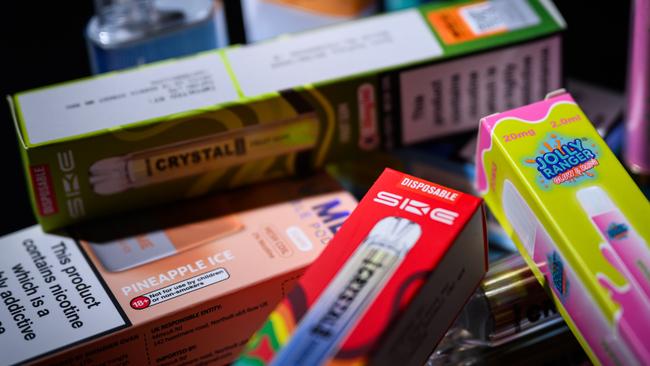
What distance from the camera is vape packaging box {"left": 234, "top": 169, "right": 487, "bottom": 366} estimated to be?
464 millimetres

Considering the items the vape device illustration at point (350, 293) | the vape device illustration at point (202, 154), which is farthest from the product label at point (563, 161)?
the vape device illustration at point (202, 154)

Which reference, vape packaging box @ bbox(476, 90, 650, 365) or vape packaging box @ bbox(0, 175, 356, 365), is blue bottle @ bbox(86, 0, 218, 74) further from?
vape packaging box @ bbox(476, 90, 650, 365)

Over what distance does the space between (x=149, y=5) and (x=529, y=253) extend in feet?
1.50

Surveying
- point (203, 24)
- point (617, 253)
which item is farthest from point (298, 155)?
point (617, 253)

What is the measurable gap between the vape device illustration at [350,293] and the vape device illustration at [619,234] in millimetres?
117

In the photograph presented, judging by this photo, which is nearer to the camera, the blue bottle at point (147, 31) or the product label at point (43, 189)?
the product label at point (43, 189)

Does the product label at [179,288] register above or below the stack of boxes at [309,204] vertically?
below

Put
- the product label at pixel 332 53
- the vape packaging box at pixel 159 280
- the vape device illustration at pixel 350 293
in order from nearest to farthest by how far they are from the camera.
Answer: the vape device illustration at pixel 350 293
the vape packaging box at pixel 159 280
the product label at pixel 332 53

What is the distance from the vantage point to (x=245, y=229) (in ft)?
2.13

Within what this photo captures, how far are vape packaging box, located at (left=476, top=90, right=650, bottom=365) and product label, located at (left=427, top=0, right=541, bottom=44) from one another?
0.14 meters

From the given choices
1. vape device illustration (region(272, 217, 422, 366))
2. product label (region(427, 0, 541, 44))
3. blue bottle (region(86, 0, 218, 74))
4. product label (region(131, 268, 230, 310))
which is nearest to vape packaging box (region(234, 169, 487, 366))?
vape device illustration (region(272, 217, 422, 366))

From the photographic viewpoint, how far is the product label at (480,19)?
715 mm

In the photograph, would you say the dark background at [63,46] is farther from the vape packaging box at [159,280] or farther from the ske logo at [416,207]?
the ske logo at [416,207]

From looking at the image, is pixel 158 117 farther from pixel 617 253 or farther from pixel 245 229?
pixel 617 253
